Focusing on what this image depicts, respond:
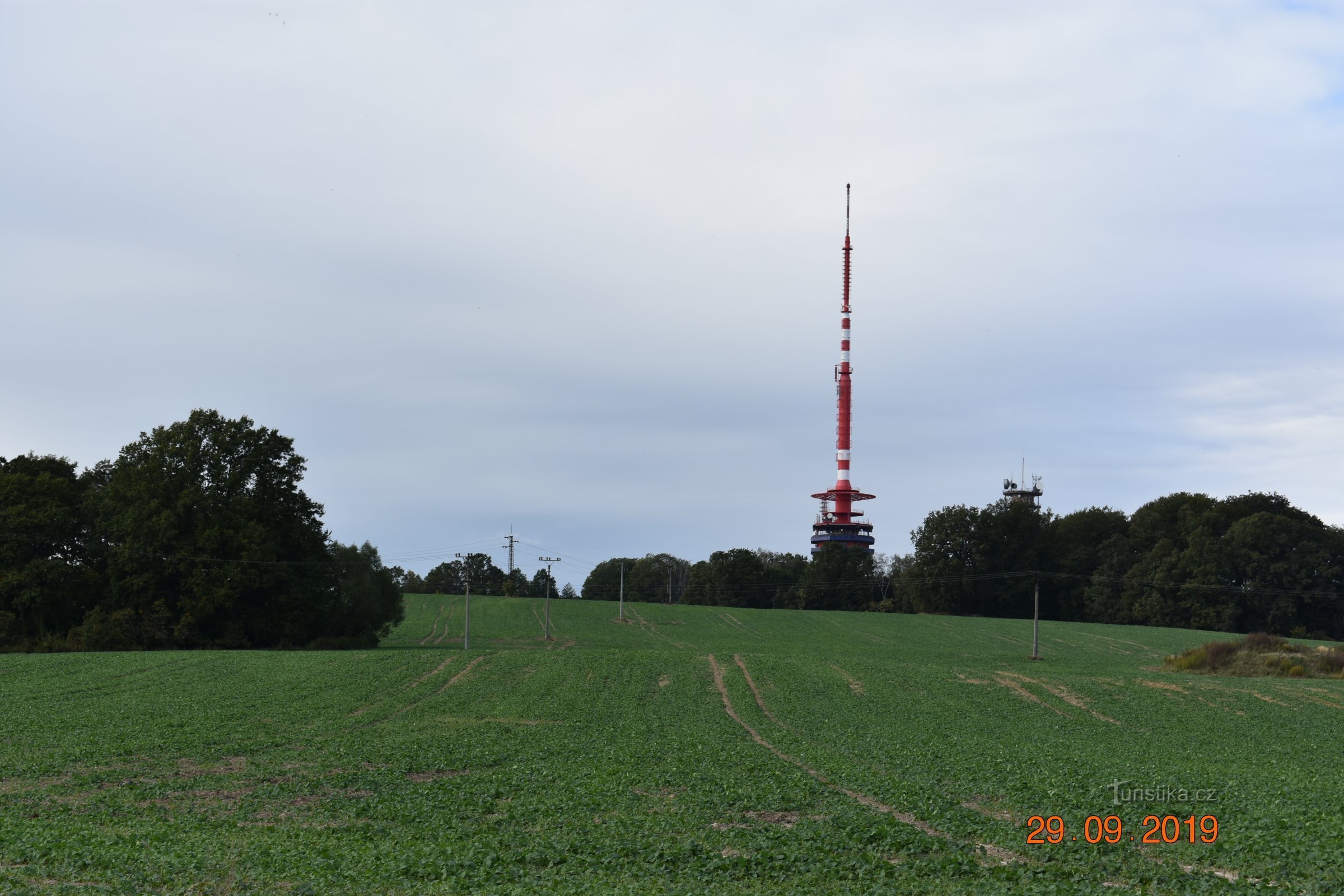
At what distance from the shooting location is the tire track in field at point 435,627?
102 m

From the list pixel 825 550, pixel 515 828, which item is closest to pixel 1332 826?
pixel 515 828

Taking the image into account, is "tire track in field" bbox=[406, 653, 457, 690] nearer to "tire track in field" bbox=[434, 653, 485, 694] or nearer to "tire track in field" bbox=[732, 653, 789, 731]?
"tire track in field" bbox=[434, 653, 485, 694]

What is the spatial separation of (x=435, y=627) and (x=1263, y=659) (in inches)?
3170

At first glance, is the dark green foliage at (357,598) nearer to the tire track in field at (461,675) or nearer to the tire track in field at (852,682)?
the tire track in field at (461,675)

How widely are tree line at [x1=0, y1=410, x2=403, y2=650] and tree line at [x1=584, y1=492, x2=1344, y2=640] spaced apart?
92.5 metres

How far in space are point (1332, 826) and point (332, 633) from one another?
77980 millimetres

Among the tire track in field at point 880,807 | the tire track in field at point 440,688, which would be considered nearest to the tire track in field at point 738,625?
the tire track in field at point 440,688

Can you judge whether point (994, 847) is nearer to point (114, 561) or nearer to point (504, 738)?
point (504, 738)

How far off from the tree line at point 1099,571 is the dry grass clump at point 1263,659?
45813mm

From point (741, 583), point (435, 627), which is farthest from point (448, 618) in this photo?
point (741, 583)

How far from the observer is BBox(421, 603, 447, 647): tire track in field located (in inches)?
4013

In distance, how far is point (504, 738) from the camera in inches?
1407

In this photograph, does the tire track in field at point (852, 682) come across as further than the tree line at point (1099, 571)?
No

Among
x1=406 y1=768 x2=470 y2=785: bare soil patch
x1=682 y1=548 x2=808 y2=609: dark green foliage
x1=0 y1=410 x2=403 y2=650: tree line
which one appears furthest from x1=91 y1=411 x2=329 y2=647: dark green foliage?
x1=682 y1=548 x2=808 y2=609: dark green foliage
